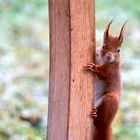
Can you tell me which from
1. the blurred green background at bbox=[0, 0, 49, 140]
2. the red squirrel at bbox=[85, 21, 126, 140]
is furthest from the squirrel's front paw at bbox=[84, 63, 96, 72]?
the blurred green background at bbox=[0, 0, 49, 140]

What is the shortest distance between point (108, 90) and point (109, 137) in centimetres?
26

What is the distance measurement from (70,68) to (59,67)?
0.06 metres

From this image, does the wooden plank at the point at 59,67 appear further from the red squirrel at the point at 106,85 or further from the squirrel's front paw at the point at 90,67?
the red squirrel at the point at 106,85

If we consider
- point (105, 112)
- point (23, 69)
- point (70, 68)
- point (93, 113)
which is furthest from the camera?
point (23, 69)

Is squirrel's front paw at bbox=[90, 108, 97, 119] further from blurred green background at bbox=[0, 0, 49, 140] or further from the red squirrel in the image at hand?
blurred green background at bbox=[0, 0, 49, 140]

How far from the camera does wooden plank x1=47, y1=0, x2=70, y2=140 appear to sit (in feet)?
8.74

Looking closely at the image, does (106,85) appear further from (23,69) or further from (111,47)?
(23,69)

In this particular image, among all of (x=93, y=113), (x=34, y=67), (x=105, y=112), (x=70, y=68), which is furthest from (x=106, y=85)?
(x=34, y=67)

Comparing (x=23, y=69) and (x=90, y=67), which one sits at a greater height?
(x=23, y=69)

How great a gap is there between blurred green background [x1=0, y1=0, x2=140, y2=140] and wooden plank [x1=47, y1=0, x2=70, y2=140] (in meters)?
2.21

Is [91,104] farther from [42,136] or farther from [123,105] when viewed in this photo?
[123,105]

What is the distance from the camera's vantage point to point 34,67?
7.05 metres

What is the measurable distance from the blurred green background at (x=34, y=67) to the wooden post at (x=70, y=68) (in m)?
2.21

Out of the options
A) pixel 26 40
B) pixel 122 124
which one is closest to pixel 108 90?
pixel 122 124
